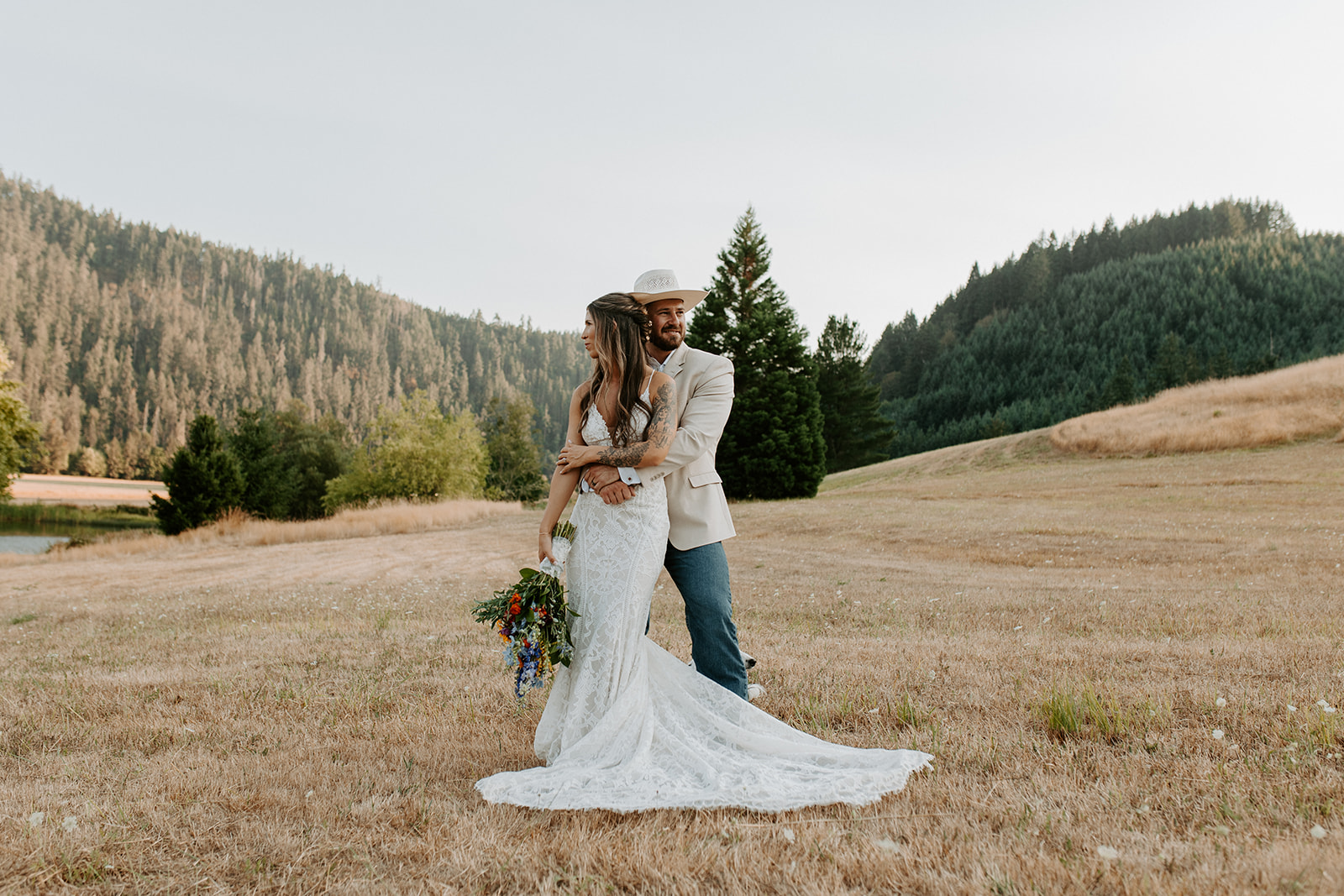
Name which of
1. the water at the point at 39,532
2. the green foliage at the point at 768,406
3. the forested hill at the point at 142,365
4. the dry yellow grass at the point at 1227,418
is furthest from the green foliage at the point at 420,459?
the forested hill at the point at 142,365

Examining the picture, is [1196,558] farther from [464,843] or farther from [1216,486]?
[464,843]

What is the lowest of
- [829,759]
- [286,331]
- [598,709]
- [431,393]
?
[829,759]

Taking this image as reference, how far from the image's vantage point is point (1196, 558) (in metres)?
13.5

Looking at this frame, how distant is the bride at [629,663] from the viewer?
3.56m

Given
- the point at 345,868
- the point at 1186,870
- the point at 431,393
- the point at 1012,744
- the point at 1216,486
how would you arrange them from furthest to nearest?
the point at 431,393 → the point at 1216,486 → the point at 1012,744 → the point at 345,868 → the point at 1186,870

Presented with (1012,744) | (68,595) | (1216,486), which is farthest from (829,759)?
(1216,486)

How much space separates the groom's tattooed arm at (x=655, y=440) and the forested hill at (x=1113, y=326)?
8035 centimetres

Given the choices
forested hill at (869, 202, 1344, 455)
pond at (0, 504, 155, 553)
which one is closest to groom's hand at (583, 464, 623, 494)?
pond at (0, 504, 155, 553)

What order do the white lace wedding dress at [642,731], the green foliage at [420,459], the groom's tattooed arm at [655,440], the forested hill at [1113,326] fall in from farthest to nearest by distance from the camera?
1. the forested hill at [1113,326]
2. the green foliage at [420,459]
3. the groom's tattooed arm at [655,440]
4. the white lace wedding dress at [642,731]

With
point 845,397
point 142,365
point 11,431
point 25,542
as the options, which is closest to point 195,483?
point 11,431

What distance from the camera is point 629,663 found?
3869 mm

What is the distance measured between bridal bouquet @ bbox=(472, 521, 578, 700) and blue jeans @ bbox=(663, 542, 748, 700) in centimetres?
72

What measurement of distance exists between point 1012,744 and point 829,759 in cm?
110

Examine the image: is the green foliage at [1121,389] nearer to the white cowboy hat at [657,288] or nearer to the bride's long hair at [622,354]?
the white cowboy hat at [657,288]
